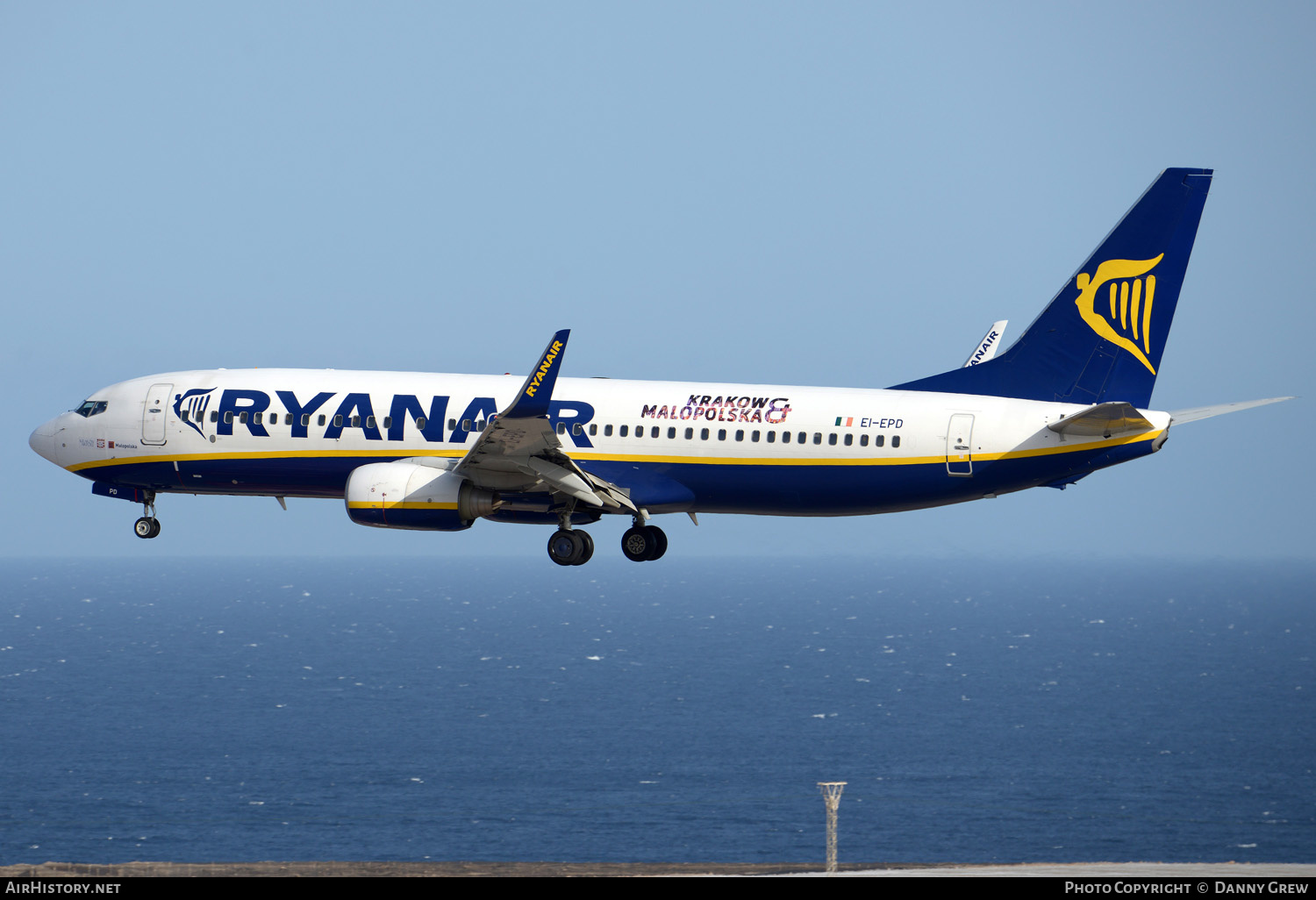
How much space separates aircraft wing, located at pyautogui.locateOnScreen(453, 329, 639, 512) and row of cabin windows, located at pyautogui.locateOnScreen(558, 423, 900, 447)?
1598 mm

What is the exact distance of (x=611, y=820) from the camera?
16450 cm

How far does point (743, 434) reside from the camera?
4116 cm

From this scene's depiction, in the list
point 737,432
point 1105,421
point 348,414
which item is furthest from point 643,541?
point 1105,421

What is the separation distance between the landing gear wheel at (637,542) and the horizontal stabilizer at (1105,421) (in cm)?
1276

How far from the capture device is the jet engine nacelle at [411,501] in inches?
1578

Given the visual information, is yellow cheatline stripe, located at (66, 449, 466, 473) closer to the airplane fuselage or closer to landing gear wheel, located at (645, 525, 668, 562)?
the airplane fuselage

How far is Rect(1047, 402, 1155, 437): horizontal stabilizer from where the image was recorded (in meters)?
37.9

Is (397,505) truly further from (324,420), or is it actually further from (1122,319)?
(1122,319)

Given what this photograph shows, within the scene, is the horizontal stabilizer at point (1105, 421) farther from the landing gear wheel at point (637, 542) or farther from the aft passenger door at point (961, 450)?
the landing gear wheel at point (637, 542)

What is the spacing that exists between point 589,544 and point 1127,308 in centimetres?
1802

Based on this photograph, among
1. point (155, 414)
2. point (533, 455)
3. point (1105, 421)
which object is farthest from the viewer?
point (155, 414)

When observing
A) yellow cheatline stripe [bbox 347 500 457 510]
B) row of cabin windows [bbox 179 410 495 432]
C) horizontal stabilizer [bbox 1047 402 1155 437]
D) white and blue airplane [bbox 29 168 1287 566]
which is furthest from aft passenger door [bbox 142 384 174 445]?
horizontal stabilizer [bbox 1047 402 1155 437]

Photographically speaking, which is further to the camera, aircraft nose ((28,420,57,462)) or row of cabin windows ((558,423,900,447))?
aircraft nose ((28,420,57,462))

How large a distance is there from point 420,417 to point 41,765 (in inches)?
6728
